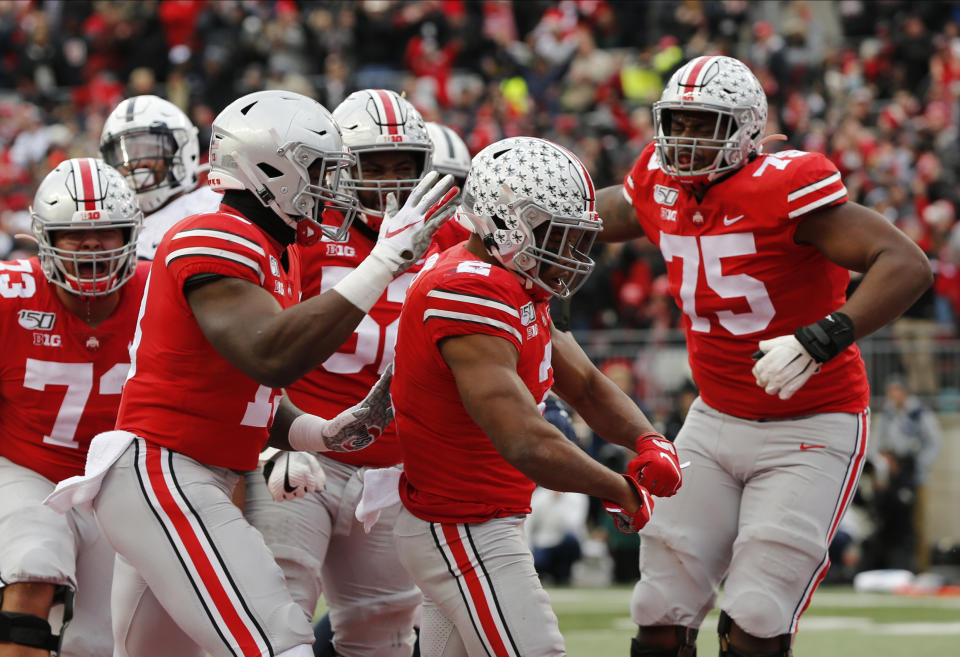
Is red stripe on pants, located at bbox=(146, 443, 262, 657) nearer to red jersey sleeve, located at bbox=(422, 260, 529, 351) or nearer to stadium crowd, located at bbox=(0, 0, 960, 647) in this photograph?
red jersey sleeve, located at bbox=(422, 260, 529, 351)

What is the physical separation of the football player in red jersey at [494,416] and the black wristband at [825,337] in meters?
0.62

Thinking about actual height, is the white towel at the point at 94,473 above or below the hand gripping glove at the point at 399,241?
below

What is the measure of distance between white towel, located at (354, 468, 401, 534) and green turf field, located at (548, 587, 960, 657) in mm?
3540

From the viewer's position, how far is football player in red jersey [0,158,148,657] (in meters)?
4.80

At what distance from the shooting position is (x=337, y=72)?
15.9 meters

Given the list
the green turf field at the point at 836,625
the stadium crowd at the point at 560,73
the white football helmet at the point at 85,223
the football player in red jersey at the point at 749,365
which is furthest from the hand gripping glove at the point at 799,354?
the stadium crowd at the point at 560,73

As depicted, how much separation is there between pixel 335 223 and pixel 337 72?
37.1ft

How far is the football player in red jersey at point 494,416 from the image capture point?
3717 mm

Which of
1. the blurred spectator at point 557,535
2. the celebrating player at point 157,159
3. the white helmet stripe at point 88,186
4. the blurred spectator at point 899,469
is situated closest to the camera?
the white helmet stripe at point 88,186

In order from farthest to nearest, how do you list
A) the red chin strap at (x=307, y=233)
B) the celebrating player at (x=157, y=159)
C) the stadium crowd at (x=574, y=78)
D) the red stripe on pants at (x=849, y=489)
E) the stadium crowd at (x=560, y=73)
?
the stadium crowd at (x=560, y=73), the stadium crowd at (x=574, y=78), the celebrating player at (x=157, y=159), the red stripe on pants at (x=849, y=489), the red chin strap at (x=307, y=233)

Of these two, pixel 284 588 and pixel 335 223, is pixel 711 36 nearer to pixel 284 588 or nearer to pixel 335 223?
pixel 335 223

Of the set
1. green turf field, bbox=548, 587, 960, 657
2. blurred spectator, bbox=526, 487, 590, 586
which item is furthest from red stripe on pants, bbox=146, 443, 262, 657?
blurred spectator, bbox=526, 487, 590, 586

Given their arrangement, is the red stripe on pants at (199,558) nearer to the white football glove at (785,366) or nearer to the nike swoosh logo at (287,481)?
the nike swoosh logo at (287,481)

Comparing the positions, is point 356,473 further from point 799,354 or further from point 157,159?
point 157,159
